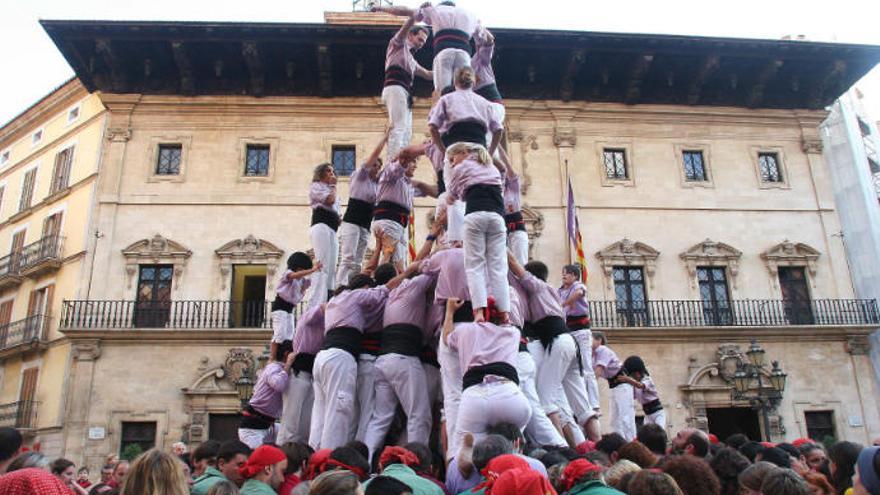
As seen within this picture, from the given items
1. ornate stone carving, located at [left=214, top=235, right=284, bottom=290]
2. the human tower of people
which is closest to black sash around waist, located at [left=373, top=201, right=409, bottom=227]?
the human tower of people

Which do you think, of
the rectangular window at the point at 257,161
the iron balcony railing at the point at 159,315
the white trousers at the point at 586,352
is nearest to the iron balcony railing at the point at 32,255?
the iron balcony railing at the point at 159,315

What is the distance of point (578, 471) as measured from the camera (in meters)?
Result: 3.97

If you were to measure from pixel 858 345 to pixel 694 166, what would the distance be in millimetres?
8495

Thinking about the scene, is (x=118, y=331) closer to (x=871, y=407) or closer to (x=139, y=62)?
(x=139, y=62)

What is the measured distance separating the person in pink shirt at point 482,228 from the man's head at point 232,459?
7.77 ft

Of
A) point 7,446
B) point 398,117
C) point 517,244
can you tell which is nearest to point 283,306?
point 398,117

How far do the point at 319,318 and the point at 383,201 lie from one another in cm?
202

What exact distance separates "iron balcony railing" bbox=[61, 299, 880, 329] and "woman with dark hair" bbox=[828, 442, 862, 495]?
705 inches

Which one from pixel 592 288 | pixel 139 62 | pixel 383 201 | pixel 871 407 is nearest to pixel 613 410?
pixel 383 201

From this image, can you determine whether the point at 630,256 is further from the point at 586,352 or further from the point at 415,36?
the point at 415,36

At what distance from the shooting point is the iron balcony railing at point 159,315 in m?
21.8

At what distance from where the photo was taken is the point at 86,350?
21.4 metres

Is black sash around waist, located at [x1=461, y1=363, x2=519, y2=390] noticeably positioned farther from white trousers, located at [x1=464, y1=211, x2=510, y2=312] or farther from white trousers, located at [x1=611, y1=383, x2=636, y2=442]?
white trousers, located at [x1=611, y1=383, x2=636, y2=442]

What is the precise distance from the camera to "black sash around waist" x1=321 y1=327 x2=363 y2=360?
7129 millimetres
